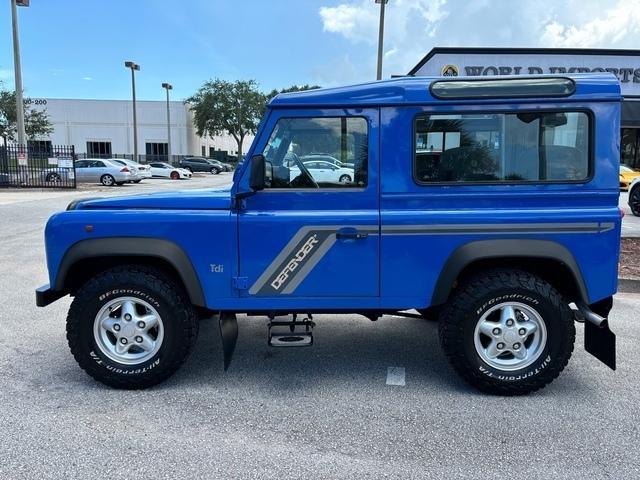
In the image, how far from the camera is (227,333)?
370 centimetres

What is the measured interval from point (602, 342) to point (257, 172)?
271 centimetres

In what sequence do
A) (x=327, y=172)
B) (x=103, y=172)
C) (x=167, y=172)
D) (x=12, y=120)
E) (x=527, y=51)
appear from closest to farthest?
(x=327, y=172) → (x=527, y=51) → (x=103, y=172) → (x=167, y=172) → (x=12, y=120)

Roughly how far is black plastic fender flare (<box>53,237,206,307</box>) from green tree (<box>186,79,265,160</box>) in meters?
58.3

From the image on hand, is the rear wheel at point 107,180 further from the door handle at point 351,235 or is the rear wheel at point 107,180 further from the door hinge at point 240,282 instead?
the door handle at point 351,235

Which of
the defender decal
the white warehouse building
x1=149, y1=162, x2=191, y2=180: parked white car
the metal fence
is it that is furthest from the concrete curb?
the white warehouse building

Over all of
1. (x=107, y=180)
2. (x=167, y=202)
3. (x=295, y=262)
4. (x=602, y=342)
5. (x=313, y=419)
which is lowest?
(x=313, y=419)

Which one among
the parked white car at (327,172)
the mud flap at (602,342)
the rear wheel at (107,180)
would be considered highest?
the rear wheel at (107,180)

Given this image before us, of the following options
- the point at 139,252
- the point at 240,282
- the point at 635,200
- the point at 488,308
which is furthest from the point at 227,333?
the point at 635,200

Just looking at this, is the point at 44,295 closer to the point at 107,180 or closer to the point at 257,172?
the point at 257,172

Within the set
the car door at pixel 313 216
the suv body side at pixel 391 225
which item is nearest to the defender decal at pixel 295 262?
the car door at pixel 313 216

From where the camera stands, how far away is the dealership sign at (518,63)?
2158 centimetres

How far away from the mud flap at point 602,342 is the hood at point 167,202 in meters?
2.77

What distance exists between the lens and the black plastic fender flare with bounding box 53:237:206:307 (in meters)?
3.52

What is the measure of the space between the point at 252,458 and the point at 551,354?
2.13 meters
